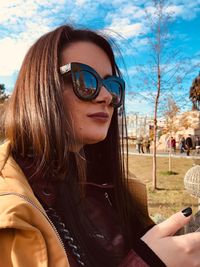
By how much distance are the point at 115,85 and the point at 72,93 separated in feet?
0.73

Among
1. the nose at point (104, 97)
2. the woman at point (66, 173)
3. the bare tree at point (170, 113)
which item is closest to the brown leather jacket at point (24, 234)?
the woman at point (66, 173)

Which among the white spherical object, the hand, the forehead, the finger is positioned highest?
the forehead

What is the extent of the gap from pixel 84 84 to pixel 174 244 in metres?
0.63

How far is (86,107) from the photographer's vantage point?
3.81 ft

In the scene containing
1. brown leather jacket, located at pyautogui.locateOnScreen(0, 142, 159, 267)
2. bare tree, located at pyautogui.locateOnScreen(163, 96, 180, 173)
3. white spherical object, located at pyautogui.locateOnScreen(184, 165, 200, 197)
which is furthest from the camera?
bare tree, located at pyautogui.locateOnScreen(163, 96, 180, 173)

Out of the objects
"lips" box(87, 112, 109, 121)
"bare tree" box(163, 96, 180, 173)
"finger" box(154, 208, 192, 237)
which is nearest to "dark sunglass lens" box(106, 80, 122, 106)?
"lips" box(87, 112, 109, 121)

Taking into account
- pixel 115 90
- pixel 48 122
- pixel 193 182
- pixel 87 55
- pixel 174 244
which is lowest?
pixel 193 182

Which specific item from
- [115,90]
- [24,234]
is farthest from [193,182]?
[24,234]

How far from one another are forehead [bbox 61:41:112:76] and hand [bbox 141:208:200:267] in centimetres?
63

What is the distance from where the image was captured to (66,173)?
1.12 meters

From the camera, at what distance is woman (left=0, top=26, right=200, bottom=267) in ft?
2.53

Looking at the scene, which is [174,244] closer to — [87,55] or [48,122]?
[48,122]

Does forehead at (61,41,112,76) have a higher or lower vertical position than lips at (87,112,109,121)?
higher

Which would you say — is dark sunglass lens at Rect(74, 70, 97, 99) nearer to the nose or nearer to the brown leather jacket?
the nose
